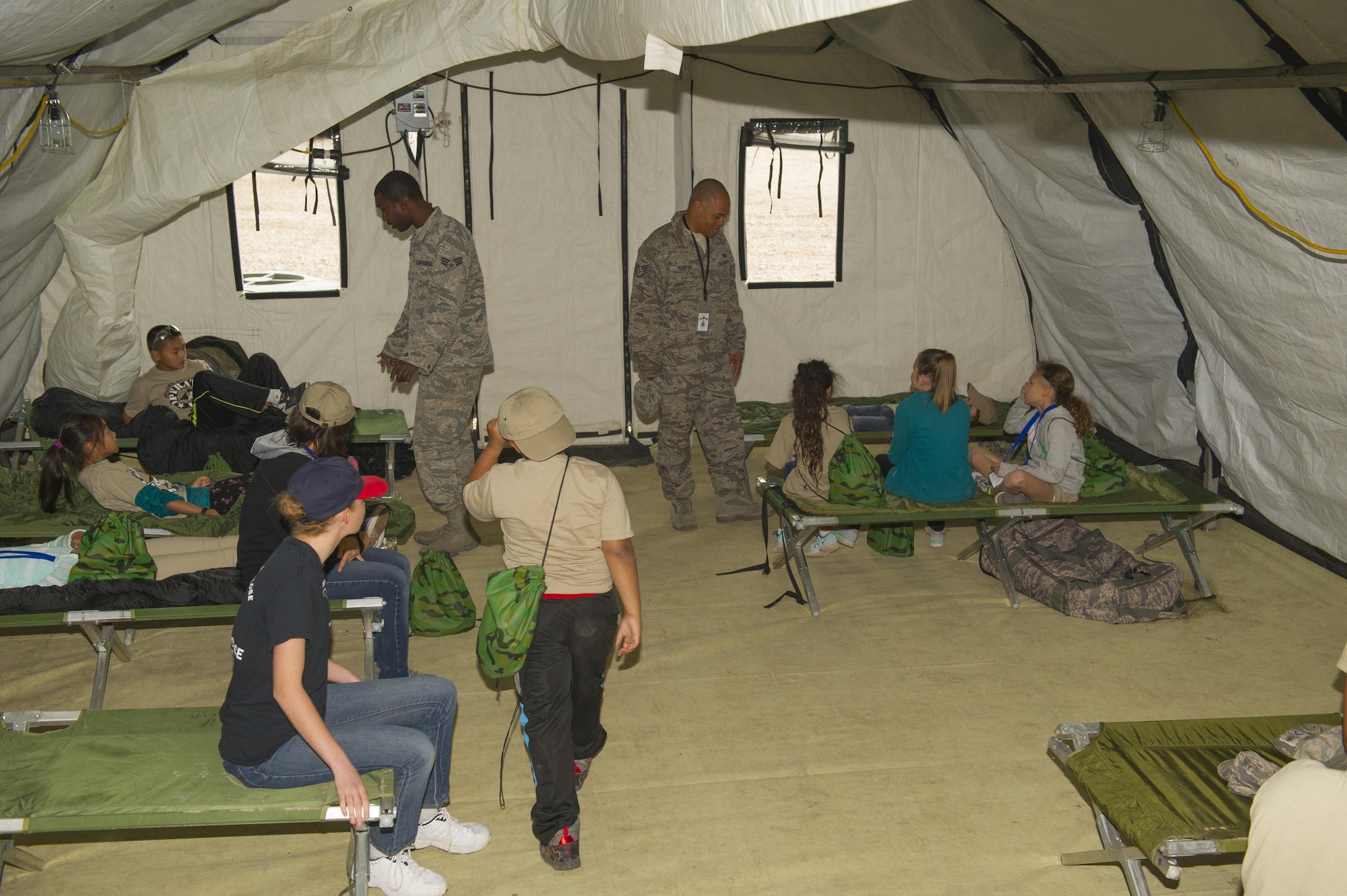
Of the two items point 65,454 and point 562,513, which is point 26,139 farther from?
point 562,513

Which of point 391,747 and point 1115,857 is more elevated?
point 391,747

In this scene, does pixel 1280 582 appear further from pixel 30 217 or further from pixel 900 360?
pixel 30 217

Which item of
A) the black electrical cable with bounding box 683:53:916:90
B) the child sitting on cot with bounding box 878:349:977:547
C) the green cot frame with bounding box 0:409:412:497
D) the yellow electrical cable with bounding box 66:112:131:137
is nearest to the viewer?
the child sitting on cot with bounding box 878:349:977:547

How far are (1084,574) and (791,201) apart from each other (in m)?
3.67

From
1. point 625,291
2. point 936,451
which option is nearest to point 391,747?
point 936,451

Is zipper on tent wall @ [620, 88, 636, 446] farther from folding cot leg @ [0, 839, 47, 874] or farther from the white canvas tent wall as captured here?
folding cot leg @ [0, 839, 47, 874]

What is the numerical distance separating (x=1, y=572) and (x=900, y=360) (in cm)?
604

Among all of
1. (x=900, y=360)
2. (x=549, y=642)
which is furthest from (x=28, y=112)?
(x=900, y=360)

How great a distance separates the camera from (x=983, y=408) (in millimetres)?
7191

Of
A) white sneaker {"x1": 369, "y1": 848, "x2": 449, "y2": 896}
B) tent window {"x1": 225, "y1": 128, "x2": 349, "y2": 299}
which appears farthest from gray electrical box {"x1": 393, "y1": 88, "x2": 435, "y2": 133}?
white sneaker {"x1": 369, "y1": 848, "x2": 449, "y2": 896}

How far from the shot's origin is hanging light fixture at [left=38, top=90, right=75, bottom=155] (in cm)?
496

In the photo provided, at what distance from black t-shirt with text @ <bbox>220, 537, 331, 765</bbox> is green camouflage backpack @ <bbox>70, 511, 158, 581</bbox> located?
1725 mm

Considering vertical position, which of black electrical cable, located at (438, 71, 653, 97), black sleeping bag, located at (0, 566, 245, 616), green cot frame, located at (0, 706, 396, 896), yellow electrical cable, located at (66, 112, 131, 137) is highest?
black electrical cable, located at (438, 71, 653, 97)

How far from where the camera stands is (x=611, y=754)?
386cm
